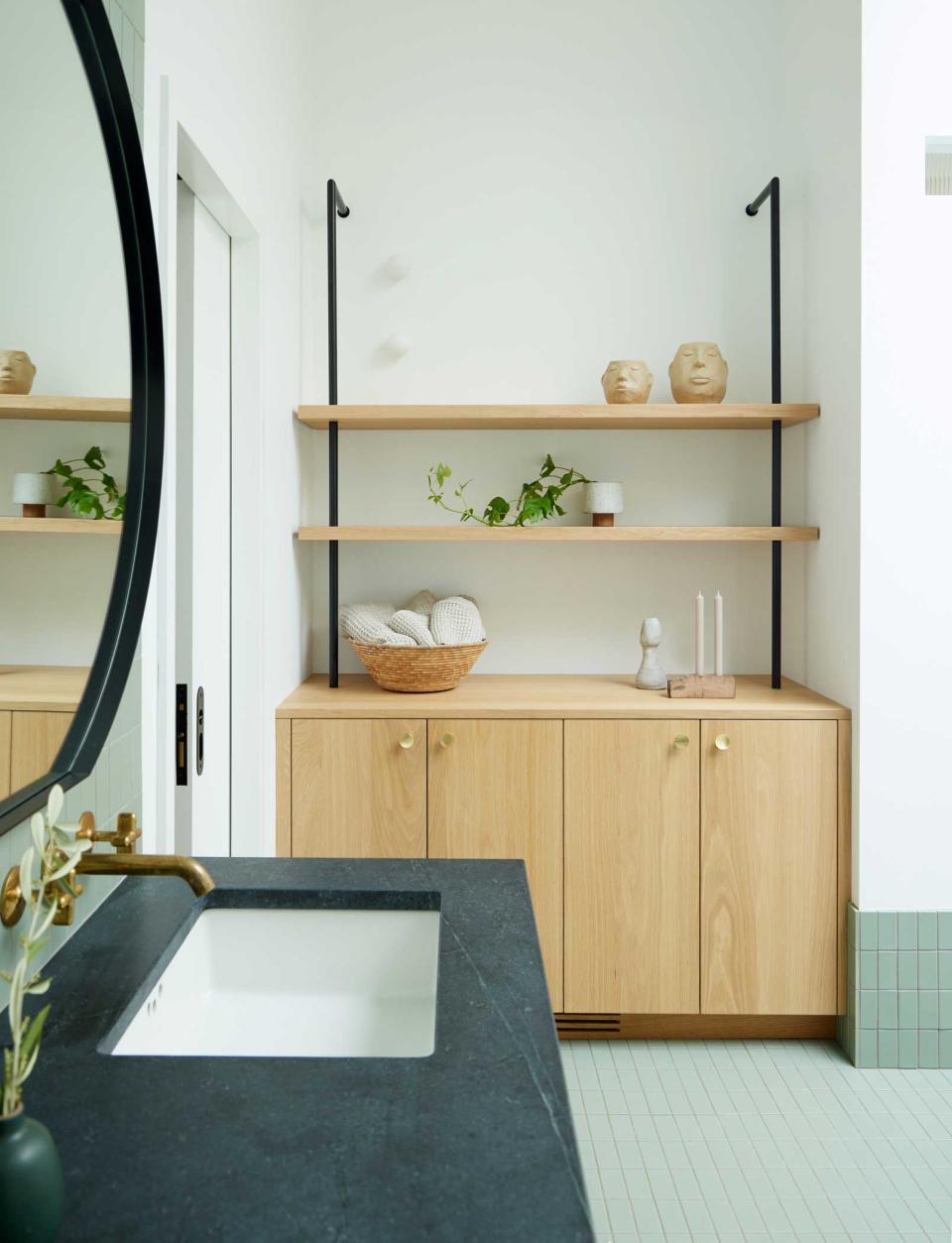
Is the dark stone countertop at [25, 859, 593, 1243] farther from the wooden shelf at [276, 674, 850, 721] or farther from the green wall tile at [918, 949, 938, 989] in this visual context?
the green wall tile at [918, 949, 938, 989]

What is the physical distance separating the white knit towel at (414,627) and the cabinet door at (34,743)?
154 centimetres

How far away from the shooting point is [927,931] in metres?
2.50

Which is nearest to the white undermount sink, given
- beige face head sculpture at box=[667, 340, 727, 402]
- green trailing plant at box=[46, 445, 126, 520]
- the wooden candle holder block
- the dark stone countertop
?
the dark stone countertop

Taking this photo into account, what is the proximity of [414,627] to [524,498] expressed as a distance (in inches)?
18.9

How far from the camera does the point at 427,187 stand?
2.99 meters

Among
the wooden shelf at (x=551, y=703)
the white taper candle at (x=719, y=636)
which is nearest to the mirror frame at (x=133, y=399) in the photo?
the wooden shelf at (x=551, y=703)

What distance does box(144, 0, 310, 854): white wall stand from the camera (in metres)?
1.57

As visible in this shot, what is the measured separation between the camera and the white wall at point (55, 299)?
973 mm

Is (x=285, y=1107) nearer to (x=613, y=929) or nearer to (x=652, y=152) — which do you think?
(x=613, y=929)

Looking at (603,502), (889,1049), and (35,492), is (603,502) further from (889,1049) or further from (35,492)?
(35,492)

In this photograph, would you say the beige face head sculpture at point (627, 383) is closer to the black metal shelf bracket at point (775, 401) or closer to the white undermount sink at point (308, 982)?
the black metal shelf bracket at point (775, 401)

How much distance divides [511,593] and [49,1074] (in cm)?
226

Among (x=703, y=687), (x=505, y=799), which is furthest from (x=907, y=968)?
(x=505, y=799)

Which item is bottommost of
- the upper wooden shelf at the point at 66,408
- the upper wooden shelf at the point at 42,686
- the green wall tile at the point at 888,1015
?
the green wall tile at the point at 888,1015
